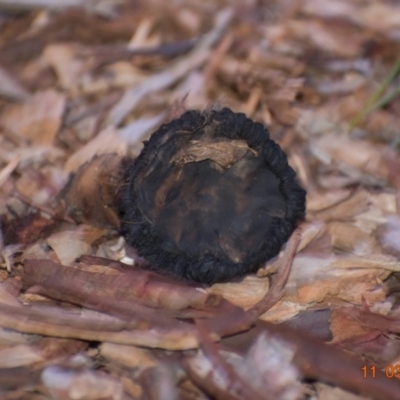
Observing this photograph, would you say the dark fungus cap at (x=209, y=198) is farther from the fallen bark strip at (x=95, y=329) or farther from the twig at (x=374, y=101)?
the twig at (x=374, y=101)

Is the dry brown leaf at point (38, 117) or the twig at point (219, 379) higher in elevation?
the dry brown leaf at point (38, 117)

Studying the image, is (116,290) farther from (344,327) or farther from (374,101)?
(374,101)

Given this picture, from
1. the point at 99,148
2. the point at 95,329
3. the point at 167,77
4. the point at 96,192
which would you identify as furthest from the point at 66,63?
the point at 95,329

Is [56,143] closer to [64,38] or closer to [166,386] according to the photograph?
[64,38]

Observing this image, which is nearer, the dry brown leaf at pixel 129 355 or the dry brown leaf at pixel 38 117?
the dry brown leaf at pixel 129 355

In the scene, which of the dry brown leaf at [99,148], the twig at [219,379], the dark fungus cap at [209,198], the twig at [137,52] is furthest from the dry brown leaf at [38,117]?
the twig at [219,379]

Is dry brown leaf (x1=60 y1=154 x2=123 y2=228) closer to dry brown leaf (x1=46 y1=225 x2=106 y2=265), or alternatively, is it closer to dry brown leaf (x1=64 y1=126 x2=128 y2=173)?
dry brown leaf (x1=46 y1=225 x2=106 y2=265)
